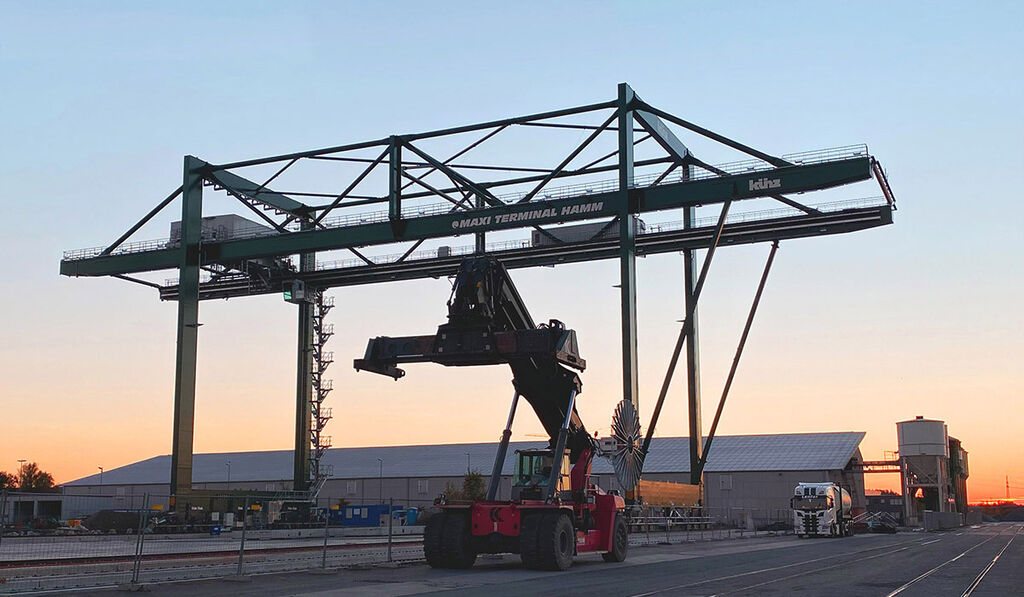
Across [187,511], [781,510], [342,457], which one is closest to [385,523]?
[187,511]

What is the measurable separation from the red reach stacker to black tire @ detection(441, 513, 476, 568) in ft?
0.07

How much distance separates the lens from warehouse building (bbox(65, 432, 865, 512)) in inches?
2864

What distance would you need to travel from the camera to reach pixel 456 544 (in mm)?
21672

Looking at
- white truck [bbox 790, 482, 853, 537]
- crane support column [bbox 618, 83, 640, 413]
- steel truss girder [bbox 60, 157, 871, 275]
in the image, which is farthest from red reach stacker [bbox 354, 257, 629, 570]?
white truck [bbox 790, 482, 853, 537]

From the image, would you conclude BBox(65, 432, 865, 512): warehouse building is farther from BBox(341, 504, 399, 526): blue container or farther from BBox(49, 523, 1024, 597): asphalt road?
BBox(49, 523, 1024, 597): asphalt road

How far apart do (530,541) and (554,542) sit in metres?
0.55

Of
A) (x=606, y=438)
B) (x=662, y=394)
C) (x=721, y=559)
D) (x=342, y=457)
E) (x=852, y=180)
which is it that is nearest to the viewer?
(x=606, y=438)

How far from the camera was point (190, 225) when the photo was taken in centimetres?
4925

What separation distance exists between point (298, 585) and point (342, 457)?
80416 millimetres

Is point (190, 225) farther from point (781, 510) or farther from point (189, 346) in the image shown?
point (781, 510)

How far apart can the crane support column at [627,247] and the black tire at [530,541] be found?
1742cm

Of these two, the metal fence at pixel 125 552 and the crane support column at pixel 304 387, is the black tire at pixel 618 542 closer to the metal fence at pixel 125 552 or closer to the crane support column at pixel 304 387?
the metal fence at pixel 125 552

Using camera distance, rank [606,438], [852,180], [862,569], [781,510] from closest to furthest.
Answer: [862,569], [606,438], [852,180], [781,510]

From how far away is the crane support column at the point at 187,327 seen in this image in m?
46.6
